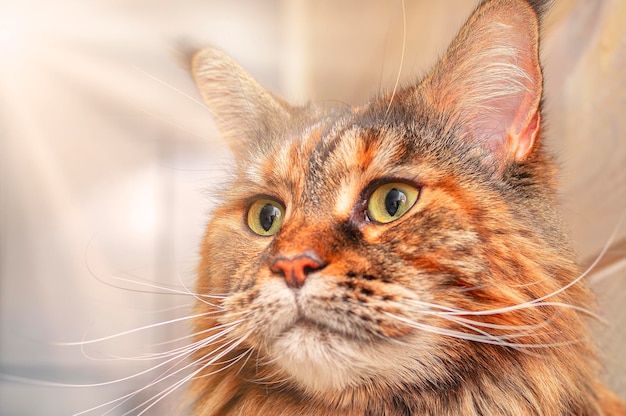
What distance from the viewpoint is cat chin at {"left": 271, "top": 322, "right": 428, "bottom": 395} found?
629 mm

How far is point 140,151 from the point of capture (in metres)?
0.82

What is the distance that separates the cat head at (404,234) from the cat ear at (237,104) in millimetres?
13

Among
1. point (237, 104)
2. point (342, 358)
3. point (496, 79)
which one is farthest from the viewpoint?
point (237, 104)

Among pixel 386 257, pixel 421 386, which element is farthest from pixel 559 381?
pixel 386 257

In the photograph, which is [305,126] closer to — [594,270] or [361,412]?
[361,412]

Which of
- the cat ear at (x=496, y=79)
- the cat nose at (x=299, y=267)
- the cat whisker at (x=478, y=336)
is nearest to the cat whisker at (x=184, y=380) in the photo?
the cat nose at (x=299, y=267)


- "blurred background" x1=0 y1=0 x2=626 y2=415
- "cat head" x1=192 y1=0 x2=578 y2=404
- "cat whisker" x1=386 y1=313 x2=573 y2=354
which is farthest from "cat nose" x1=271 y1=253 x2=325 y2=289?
"blurred background" x1=0 y1=0 x2=626 y2=415

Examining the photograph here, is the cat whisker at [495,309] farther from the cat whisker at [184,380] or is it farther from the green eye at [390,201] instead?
the cat whisker at [184,380]

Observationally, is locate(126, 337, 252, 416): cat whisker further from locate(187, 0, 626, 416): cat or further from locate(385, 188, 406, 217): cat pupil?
locate(385, 188, 406, 217): cat pupil

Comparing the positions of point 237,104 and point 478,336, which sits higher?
point 237,104

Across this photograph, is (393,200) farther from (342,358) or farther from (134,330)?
(134,330)

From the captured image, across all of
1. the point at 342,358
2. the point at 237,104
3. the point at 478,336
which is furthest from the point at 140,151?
the point at 478,336

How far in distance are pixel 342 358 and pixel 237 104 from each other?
48cm

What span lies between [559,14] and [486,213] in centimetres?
49
